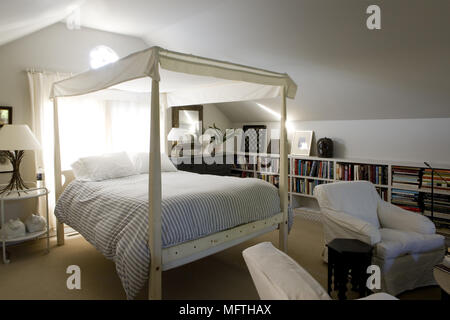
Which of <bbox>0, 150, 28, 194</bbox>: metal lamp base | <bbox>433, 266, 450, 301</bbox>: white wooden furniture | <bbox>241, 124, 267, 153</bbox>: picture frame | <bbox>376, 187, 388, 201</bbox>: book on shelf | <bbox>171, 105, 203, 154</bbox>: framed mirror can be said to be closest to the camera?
<bbox>433, 266, 450, 301</bbox>: white wooden furniture

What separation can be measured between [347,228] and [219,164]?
9.05 ft

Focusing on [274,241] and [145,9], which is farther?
[274,241]

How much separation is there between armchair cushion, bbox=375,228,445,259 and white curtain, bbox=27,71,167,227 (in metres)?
3.30

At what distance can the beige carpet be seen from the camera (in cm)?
253

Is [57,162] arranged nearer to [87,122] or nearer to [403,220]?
[87,122]

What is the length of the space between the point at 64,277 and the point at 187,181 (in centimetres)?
141

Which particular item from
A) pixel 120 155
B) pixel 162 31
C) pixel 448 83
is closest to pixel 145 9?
pixel 162 31

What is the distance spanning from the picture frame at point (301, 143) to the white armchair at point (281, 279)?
3366 mm

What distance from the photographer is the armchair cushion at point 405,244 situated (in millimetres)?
2441

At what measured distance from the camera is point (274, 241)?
3686mm

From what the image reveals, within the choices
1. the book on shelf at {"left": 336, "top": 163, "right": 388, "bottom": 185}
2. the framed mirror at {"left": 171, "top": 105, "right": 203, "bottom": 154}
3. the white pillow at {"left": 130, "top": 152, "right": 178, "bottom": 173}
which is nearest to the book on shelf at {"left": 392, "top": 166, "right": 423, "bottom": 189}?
the book on shelf at {"left": 336, "top": 163, "right": 388, "bottom": 185}

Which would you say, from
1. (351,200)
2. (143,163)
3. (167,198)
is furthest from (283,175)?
(143,163)

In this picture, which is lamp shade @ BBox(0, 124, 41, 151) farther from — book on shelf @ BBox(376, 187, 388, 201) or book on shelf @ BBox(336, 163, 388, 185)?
book on shelf @ BBox(376, 187, 388, 201)
